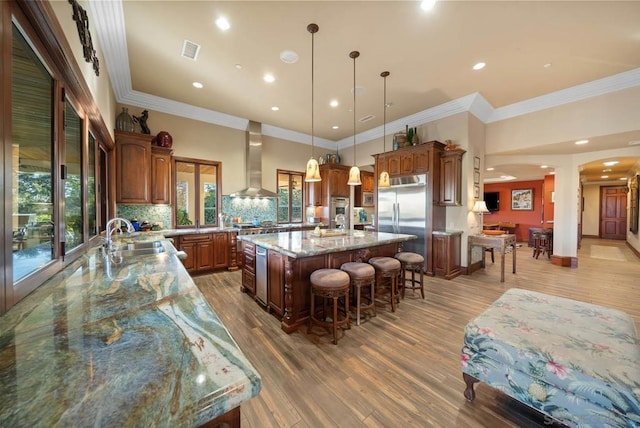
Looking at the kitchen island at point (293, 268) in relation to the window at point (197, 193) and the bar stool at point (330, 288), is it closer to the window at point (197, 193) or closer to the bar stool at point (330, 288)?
the bar stool at point (330, 288)

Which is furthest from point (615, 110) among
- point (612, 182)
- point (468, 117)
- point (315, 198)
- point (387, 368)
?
point (612, 182)

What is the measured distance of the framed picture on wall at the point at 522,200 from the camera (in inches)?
376

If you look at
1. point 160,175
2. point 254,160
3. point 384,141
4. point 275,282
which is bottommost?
point 275,282

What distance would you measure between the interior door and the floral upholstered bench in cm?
1295

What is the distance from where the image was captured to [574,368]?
1.34m

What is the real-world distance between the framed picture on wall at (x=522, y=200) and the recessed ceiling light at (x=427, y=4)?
33.7 feet

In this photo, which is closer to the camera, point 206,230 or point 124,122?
point 124,122

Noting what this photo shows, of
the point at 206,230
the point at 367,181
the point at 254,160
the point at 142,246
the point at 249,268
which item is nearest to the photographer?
the point at 142,246

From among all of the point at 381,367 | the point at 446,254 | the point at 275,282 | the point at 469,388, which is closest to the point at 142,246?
the point at 275,282

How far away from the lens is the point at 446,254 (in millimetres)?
4625

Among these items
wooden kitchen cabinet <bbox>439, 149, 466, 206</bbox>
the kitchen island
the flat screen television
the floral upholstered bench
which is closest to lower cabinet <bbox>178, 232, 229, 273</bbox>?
the kitchen island

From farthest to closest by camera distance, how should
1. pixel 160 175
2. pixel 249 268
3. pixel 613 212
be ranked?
pixel 613 212, pixel 160 175, pixel 249 268

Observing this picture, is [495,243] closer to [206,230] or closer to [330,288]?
[330,288]

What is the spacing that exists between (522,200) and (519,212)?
513 millimetres
